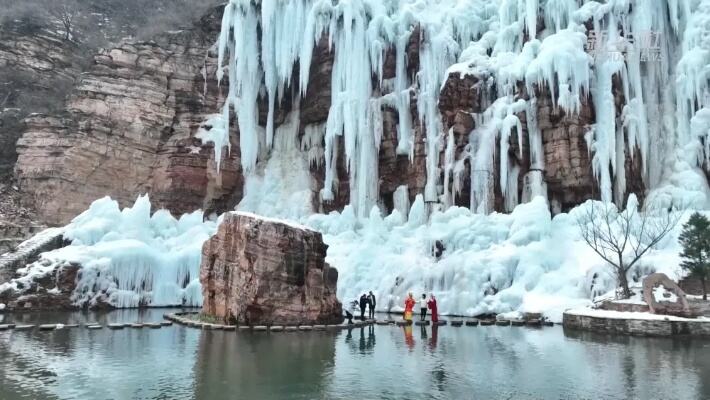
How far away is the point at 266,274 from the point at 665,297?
10.7 metres

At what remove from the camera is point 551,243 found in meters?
21.7

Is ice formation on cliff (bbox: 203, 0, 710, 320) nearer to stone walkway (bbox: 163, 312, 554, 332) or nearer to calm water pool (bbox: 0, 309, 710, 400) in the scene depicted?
stone walkway (bbox: 163, 312, 554, 332)

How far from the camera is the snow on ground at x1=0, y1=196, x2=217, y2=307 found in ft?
77.5

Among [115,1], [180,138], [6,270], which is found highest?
[115,1]

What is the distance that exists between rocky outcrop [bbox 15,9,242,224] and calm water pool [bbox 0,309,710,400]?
17.7 metres

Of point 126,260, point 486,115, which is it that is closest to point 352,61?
point 486,115

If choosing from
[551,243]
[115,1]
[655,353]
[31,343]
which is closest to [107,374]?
[31,343]

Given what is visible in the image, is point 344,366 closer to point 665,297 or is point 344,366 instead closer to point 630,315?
point 630,315

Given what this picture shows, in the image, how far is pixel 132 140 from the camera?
1267 inches

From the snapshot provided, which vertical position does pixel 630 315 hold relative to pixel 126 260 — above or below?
below

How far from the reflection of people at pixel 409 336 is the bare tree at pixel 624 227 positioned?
693 cm

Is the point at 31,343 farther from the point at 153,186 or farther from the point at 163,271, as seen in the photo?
the point at 153,186

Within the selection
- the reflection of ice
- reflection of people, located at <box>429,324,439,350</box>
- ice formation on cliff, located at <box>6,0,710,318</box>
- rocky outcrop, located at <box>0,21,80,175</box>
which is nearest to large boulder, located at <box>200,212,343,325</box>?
the reflection of ice

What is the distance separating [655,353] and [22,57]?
37.4 meters
